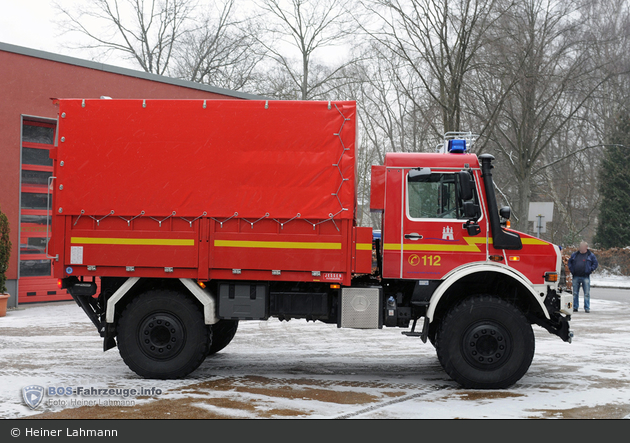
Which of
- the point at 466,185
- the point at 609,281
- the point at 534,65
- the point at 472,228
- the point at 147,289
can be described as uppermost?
the point at 534,65

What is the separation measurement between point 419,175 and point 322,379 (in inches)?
107

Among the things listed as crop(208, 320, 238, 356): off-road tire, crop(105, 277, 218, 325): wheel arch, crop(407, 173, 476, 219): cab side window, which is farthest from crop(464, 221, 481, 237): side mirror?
crop(208, 320, 238, 356): off-road tire

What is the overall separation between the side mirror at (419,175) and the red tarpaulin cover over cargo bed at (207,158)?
71cm

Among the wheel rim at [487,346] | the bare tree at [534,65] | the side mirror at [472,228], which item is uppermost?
the bare tree at [534,65]

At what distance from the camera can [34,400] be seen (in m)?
5.77

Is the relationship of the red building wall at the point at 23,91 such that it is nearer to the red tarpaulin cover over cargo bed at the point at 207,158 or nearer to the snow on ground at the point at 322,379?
the snow on ground at the point at 322,379

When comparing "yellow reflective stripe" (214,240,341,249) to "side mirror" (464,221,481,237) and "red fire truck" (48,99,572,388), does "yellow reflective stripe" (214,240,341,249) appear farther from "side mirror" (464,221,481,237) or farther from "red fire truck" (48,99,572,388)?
"side mirror" (464,221,481,237)

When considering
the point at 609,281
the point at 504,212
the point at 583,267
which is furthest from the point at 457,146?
the point at 609,281

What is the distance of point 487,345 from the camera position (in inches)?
258

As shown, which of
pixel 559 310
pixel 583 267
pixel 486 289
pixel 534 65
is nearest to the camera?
pixel 559 310

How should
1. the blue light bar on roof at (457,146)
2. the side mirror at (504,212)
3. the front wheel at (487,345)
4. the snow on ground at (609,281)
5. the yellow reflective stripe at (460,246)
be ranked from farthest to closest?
the snow on ground at (609,281)
the blue light bar on roof at (457,146)
the yellow reflective stripe at (460,246)
the side mirror at (504,212)
the front wheel at (487,345)

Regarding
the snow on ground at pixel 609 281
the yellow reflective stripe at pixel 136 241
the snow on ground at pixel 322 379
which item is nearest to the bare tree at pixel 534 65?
the snow on ground at pixel 609 281

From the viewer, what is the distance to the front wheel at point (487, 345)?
21.4 feet

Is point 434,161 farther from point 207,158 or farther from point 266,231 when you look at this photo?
point 207,158
